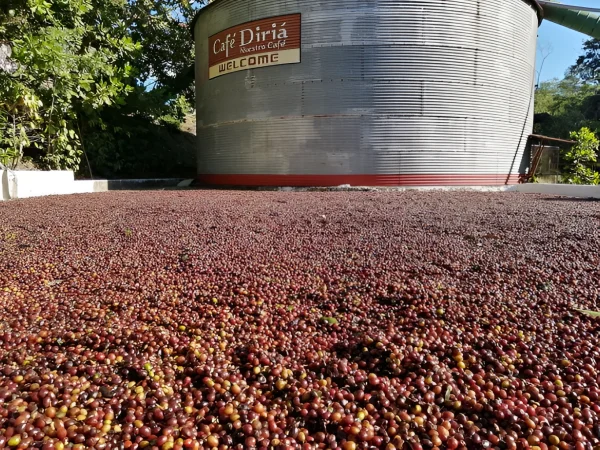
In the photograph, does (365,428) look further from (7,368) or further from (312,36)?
(312,36)

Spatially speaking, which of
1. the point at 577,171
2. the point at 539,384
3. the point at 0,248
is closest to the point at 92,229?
the point at 0,248

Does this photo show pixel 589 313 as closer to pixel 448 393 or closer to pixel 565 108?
pixel 448 393

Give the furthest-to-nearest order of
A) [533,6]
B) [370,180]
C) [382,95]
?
[533,6] < [370,180] < [382,95]

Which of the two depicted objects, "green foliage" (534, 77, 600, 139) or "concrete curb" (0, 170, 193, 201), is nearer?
"concrete curb" (0, 170, 193, 201)

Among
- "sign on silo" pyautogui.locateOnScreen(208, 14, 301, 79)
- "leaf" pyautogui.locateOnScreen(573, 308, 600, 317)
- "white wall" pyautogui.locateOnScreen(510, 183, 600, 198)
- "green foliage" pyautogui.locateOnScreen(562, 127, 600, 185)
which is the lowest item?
"leaf" pyautogui.locateOnScreen(573, 308, 600, 317)

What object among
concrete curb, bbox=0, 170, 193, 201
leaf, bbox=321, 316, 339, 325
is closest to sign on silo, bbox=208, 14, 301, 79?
concrete curb, bbox=0, 170, 193, 201

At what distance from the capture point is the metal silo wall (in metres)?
10.1

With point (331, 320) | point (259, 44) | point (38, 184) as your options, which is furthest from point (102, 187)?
point (331, 320)

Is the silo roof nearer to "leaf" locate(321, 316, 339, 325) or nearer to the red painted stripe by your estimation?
the red painted stripe

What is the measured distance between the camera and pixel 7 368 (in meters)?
1.80

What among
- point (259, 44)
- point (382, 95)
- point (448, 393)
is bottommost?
point (448, 393)

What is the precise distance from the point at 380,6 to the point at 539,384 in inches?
398

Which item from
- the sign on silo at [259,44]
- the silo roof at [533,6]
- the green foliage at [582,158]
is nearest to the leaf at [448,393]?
the sign on silo at [259,44]

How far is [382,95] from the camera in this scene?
10.1m
